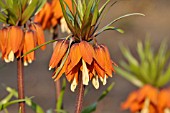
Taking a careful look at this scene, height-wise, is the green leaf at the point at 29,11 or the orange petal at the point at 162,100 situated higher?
the green leaf at the point at 29,11

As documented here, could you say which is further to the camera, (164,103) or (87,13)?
(164,103)

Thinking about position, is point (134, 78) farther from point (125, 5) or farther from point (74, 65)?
point (125, 5)

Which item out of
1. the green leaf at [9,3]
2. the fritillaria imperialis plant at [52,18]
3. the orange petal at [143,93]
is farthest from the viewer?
the orange petal at [143,93]

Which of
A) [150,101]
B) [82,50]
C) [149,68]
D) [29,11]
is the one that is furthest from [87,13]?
[150,101]

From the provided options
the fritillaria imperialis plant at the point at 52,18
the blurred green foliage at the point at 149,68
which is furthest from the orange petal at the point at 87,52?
the blurred green foliage at the point at 149,68

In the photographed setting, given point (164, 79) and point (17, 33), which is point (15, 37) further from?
point (164, 79)

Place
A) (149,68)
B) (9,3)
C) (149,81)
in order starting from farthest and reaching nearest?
(149,81), (149,68), (9,3)

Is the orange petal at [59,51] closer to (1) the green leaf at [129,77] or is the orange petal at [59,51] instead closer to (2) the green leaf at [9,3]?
(2) the green leaf at [9,3]
